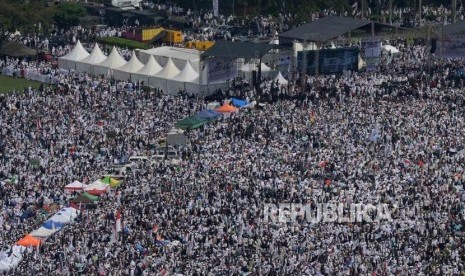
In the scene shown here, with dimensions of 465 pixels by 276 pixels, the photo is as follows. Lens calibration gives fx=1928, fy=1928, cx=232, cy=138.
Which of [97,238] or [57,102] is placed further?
[57,102]

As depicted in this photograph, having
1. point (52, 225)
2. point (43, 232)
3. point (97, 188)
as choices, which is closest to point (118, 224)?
point (52, 225)

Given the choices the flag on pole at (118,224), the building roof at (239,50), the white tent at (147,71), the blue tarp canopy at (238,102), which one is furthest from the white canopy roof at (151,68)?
the flag on pole at (118,224)

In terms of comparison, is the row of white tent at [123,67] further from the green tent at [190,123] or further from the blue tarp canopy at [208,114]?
the green tent at [190,123]

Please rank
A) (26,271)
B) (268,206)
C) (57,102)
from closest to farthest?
(26,271) → (268,206) → (57,102)

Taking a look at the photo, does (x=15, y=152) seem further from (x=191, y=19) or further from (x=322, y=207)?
(x=191, y=19)

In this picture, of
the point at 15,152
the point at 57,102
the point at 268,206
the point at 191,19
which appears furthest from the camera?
the point at 191,19

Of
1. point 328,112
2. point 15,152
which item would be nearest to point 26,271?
point 15,152

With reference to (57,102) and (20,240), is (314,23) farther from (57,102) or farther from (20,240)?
(20,240)
